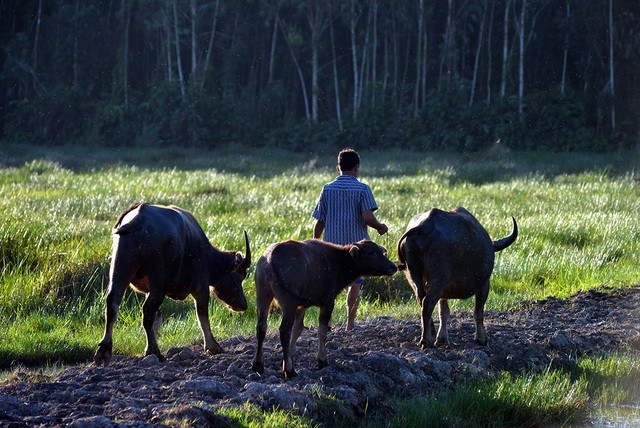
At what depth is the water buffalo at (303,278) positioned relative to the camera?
717cm

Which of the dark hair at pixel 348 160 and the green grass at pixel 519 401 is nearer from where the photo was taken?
A: the green grass at pixel 519 401

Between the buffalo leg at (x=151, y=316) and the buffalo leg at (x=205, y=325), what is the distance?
20.0 inches

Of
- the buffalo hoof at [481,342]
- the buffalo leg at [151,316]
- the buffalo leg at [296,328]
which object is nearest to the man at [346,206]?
the buffalo hoof at [481,342]

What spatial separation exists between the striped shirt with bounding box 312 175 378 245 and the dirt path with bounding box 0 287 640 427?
2.67 feet

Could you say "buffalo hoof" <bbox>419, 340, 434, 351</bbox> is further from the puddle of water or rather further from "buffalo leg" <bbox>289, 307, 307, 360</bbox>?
the puddle of water

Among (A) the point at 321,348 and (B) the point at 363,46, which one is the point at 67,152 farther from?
(A) the point at 321,348

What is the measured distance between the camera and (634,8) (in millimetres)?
40125

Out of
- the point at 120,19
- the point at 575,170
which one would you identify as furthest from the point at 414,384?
the point at 120,19

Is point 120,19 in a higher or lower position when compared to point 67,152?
higher

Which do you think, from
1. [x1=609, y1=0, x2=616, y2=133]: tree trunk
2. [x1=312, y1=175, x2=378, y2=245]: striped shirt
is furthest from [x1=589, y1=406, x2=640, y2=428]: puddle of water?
[x1=609, y1=0, x2=616, y2=133]: tree trunk

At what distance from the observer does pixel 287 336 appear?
7.07 metres

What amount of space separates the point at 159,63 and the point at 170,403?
46.0m

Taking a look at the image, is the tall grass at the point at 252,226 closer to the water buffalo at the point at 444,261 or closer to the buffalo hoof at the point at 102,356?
the buffalo hoof at the point at 102,356

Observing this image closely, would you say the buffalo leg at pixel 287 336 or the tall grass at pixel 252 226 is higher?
the buffalo leg at pixel 287 336
